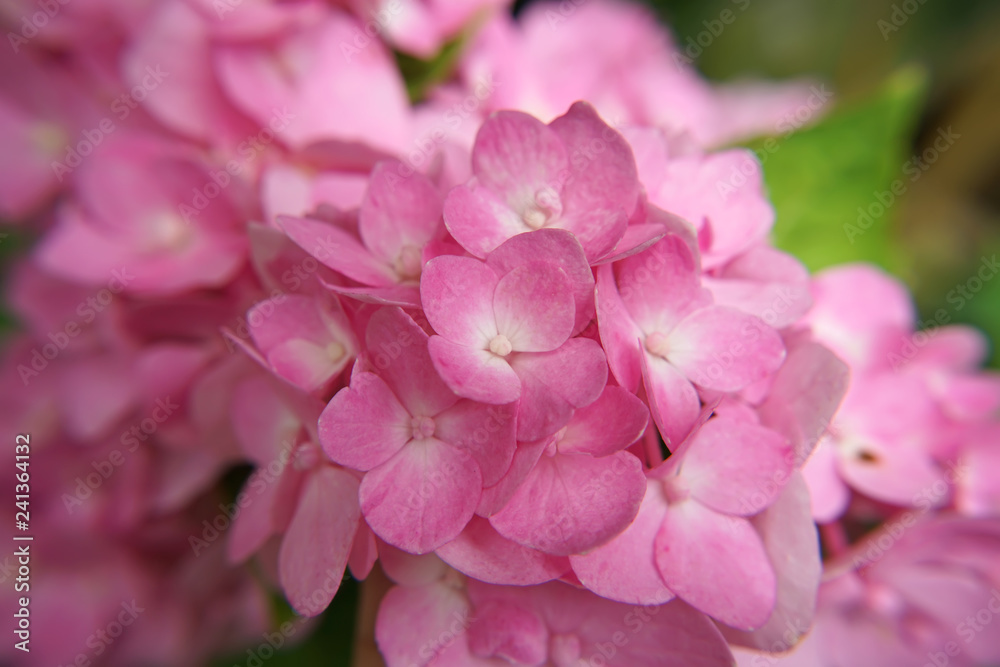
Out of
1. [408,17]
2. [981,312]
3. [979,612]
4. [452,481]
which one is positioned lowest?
[981,312]

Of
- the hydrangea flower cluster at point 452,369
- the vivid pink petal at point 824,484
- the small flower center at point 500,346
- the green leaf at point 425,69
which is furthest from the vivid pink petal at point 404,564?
the green leaf at point 425,69

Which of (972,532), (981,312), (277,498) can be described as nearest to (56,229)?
(277,498)

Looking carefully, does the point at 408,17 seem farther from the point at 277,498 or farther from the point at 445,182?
the point at 277,498

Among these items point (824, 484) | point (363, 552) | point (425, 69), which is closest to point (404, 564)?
point (363, 552)

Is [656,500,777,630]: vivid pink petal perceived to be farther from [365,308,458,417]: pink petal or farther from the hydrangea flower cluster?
[365,308,458,417]: pink petal

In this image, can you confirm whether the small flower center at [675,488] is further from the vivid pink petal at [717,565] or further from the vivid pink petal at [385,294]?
the vivid pink petal at [385,294]
